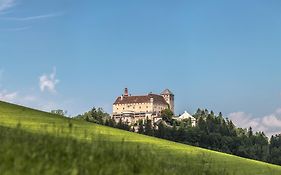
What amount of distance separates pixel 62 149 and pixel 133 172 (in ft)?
4.75

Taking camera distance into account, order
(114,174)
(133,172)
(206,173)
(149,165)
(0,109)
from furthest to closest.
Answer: (0,109) < (206,173) < (149,165) < (133,172) < (114,174)

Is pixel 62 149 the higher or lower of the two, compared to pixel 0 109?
lower

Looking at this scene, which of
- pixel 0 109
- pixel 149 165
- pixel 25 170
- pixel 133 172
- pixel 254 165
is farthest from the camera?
pixel 0 109

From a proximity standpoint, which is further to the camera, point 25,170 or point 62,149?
point 62,149

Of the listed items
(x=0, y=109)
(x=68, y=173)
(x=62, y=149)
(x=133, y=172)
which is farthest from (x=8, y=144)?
(x=0, y=109)

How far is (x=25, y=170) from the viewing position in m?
8.22

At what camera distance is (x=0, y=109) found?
33.7 metres

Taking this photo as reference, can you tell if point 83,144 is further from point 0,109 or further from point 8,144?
point 0,109

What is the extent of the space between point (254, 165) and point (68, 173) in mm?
23092

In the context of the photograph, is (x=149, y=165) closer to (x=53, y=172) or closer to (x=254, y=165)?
(x=53, y=172)

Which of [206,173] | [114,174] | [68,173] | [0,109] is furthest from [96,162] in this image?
[0,109]

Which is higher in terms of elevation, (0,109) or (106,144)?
(0,109)

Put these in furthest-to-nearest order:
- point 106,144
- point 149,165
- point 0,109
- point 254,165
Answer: point 0,109 < point 254,165 < point 106,144 < point 149,165

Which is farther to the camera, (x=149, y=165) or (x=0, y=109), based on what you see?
(x=0, y=109)
